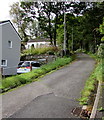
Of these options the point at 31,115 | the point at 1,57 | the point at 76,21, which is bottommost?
the point at 31,115

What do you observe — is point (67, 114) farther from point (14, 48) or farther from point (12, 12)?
point (12, 12)

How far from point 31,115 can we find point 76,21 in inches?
959

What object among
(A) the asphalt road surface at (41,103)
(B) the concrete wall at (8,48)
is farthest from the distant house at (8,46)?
(A) the asphalt road surface at (41,103)

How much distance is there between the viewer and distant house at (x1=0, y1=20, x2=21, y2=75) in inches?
662

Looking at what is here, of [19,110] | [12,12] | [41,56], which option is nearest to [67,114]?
[19,110]

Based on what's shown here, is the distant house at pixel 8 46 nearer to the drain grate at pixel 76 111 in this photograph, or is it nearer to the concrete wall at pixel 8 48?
the concrete wall at pixel 8 48

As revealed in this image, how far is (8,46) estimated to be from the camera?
59.1 ft

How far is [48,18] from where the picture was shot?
28859 mm

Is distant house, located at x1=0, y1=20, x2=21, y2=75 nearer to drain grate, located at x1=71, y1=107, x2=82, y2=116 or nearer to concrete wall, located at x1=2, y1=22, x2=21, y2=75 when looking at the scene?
concrete wall, located at x1=2, y1=22, x2=21, y2=75

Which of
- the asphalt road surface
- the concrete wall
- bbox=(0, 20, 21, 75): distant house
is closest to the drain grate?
the asphalt road surface

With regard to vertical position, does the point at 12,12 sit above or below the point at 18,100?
above

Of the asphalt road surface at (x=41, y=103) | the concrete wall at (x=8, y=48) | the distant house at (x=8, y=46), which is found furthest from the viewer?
the concrete wall at (x=8, y=48)

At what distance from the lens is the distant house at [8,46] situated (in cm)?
1681

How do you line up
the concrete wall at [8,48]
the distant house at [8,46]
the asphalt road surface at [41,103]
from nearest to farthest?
the asphalt road surface at [41,103]
the distant house at [8,46]
the concrete wall at [8,48]
